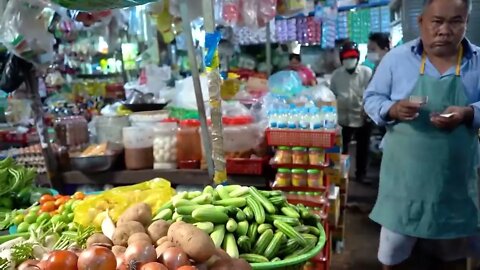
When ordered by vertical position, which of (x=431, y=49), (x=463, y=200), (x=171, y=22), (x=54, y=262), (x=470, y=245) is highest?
(x=171, y=22)

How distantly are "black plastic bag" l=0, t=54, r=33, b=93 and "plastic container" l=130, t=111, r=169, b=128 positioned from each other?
2.98 feet

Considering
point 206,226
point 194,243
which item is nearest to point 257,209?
point 206,226

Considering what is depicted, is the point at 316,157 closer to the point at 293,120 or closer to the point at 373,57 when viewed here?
the point at 293,120

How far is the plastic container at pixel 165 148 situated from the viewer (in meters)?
3.40

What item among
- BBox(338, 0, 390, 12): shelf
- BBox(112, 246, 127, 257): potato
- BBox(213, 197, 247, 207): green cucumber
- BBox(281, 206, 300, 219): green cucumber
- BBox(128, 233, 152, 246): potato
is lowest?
BBox(281, 206, 300, 219): green cucumber

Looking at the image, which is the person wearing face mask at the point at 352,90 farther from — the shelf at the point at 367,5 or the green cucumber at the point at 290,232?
the green cucumber at the point at 290,232

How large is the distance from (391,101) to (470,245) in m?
0.90

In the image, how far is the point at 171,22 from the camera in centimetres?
436

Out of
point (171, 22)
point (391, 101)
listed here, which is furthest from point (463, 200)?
point (171, 22)

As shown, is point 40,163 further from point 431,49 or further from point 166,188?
point 431,49

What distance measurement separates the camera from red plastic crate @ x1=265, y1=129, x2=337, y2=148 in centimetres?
322

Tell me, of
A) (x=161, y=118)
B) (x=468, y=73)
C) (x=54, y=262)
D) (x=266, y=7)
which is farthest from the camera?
(x=266, y=7)

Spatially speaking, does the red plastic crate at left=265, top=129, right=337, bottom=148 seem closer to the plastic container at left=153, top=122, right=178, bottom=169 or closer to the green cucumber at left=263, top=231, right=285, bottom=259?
the plastic container at left=153, top=122, right=178, bottom=169

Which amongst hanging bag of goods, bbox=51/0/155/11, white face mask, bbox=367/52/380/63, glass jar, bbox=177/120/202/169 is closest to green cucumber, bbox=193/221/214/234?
hanging bag of goods, bbox=51/0/155/11
